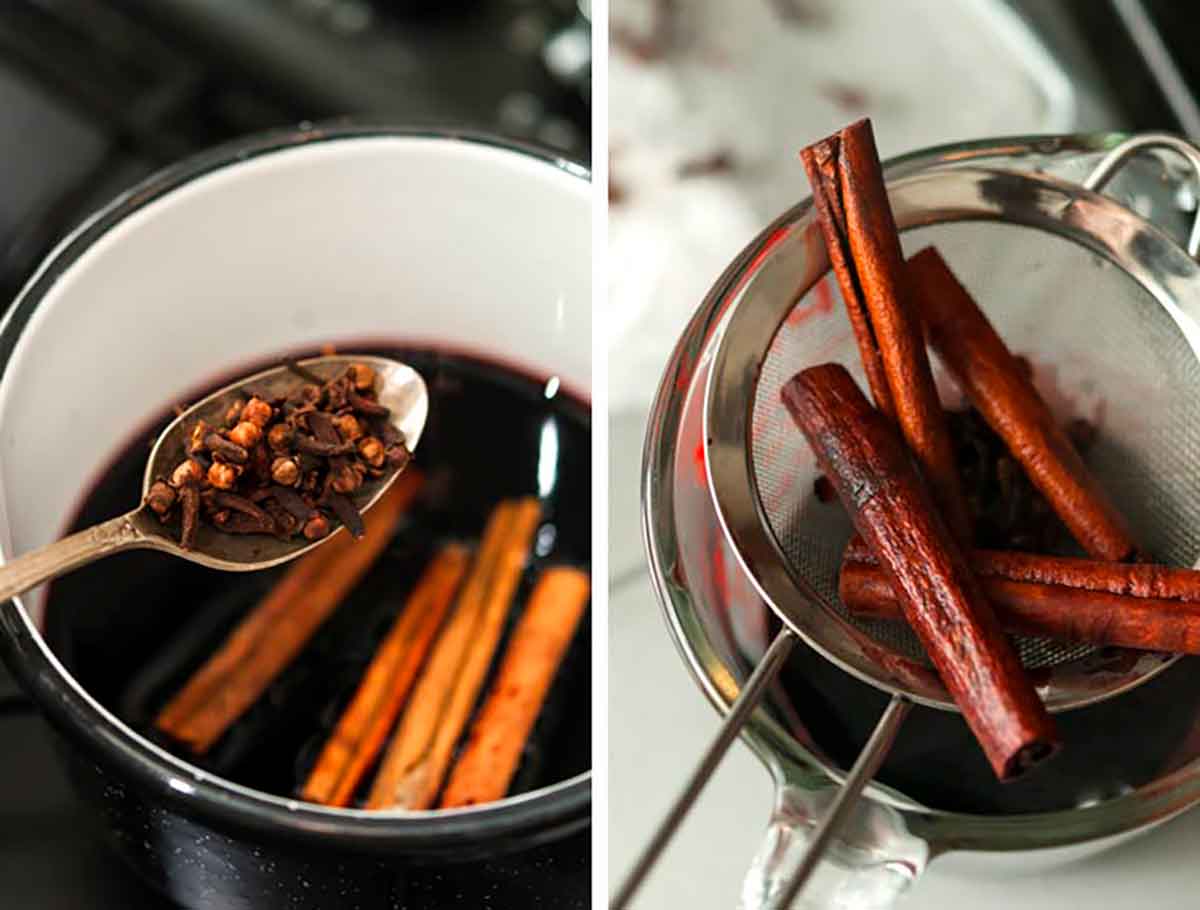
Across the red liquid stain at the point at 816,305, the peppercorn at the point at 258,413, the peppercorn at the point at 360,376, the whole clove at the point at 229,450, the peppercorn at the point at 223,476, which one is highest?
the red liquid stain at the point at 816,305

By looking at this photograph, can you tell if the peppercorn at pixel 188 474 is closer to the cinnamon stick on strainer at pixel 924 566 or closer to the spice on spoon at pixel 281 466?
the spice on spoon at pixel 281 466

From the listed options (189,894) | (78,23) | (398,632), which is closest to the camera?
(189,894)

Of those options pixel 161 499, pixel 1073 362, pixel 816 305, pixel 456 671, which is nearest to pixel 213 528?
pixel 161 499

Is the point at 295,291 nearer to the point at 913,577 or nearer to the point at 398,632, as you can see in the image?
the point at 398,632

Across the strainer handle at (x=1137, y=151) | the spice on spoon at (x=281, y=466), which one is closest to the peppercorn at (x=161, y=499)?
the spice on spoon at (x=281, y=466)

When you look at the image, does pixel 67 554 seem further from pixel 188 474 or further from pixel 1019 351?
pixel 1019 351

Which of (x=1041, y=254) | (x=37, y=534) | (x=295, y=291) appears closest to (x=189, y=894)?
(x=37, y=534)

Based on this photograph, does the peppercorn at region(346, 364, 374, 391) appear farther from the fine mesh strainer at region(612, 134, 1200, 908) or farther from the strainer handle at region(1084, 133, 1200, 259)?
the strainer handle at region(1084, 133, 1200, 259)
